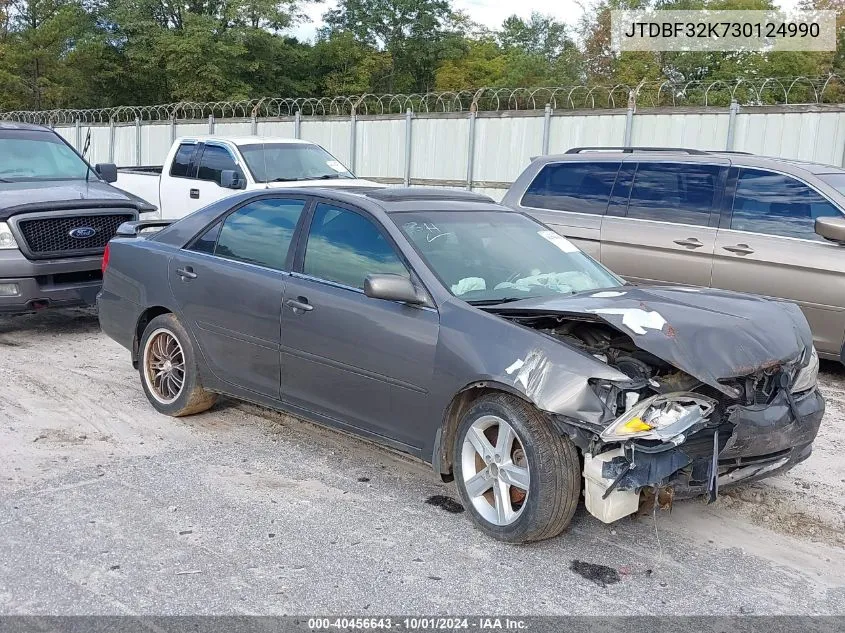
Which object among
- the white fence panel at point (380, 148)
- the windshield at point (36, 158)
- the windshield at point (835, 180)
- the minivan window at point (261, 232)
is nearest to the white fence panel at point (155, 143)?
the white fence panel at point (380, 148)

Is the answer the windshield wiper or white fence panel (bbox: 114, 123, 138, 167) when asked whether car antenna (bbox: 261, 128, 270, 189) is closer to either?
the windshield wiper

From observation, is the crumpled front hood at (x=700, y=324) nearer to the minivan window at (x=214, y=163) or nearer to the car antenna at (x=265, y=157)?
the car antenna at (x=265, y=157)

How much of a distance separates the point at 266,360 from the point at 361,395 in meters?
0.80

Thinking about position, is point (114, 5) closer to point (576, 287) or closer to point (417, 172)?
point (417, 172)

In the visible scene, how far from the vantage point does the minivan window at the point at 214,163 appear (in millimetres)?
12031

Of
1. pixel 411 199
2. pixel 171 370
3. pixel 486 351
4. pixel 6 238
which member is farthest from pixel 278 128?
pixel 486 351

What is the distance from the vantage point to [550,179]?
8750 mm

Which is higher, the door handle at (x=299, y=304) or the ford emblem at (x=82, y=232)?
the door handle at (x=299, y=304)

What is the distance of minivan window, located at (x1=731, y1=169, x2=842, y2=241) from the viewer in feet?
23.3

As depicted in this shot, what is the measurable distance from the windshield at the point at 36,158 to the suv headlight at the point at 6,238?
1196 millimetres

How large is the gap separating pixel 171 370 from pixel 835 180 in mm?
5552

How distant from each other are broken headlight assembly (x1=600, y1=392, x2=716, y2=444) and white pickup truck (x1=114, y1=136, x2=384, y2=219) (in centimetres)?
832

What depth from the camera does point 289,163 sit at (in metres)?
12.1

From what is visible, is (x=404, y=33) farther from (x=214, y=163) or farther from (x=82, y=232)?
(x=82, y=232)
